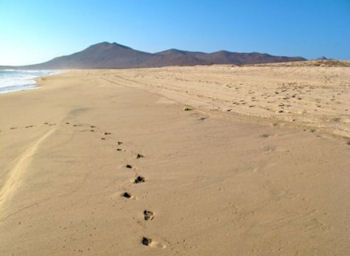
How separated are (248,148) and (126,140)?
1431mm

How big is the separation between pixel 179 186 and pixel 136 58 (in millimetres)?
90844

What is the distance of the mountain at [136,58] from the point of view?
72.6 meters

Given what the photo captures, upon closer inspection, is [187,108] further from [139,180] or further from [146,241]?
[146,241]

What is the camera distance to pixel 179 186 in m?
2.62

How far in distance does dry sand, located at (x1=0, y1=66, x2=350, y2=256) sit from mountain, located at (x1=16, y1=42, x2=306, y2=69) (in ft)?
209

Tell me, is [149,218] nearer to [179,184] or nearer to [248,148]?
[179,184]

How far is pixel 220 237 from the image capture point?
1.92 m

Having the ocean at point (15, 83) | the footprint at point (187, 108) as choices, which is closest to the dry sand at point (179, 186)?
the footprint at point (187, 108)

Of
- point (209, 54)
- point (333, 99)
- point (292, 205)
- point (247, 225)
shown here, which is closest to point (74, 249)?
point (247, 225)

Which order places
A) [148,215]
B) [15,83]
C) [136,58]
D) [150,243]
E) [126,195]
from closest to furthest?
[150,243] < [148,215] < [126,195] < [15,83] < [136,58]

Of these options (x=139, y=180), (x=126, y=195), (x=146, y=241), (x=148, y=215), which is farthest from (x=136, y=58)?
(x=146, y=241)

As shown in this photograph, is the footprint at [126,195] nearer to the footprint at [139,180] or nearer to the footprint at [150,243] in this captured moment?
the footprint at [139,180]

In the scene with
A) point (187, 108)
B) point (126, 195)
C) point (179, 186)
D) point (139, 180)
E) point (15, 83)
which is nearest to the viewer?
point (126, 195)

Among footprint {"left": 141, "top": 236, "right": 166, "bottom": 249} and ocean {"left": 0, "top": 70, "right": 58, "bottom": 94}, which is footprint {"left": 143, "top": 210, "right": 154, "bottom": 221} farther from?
ocean {"left": 0, "top": 70, "right": 58, "bottom": 94}
